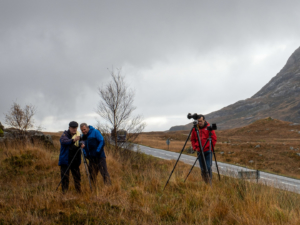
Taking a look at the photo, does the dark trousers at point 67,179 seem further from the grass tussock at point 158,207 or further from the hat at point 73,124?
the hat at point 73,124

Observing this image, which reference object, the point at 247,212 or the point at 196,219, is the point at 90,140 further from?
the point at 247,212

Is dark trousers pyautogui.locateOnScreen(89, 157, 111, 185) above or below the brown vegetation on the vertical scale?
above

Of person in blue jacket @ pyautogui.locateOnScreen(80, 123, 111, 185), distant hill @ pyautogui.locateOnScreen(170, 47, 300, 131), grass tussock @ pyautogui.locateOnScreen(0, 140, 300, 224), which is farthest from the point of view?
distant hill @ pyautogui.locateOnScreen(170, 47, 300, 131)

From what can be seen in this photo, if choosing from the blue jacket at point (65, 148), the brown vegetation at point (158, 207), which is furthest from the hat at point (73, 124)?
the brown vegetation at point (158, 207)

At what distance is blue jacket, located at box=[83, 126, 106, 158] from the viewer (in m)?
5.93

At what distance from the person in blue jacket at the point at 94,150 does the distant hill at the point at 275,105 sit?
13205 centimetres

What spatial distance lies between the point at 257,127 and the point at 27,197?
194ft

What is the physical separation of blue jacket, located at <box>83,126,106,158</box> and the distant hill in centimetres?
13210

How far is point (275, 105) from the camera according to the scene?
150m

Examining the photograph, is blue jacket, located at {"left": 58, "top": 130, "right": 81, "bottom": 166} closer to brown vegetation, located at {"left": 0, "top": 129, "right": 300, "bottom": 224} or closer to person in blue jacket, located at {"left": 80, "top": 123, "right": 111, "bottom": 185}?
person in blue jacket, located at {"left": 80, "top": 123, "right": 111, "bottom": 185}

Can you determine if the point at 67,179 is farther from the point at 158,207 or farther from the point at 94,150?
the point at 158,207

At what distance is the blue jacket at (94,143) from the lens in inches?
233

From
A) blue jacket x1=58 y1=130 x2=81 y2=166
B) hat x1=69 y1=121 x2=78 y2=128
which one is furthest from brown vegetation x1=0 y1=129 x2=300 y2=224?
hat x1=69 y1=121 x2=78 y2=128

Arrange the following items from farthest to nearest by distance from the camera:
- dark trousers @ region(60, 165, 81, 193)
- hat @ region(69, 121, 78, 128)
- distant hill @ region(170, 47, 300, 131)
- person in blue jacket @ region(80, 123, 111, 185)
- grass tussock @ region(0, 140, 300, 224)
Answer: distant hill @ region(170, 47, 300, 131) → person in blue jacket @ region(80, 123, 111, 185) → hat @ region(69, 121, 78, 128) → dark trousers @ region(60, 165, 81, 193) → grass tussock @ region(0, 140, 300, 224)
